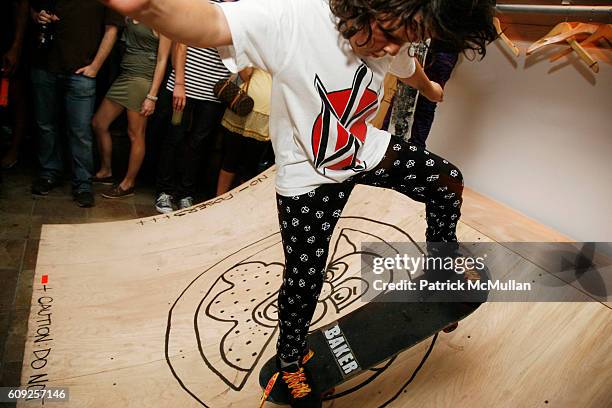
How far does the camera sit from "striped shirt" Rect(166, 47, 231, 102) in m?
3.54

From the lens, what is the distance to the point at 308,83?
1.32 m

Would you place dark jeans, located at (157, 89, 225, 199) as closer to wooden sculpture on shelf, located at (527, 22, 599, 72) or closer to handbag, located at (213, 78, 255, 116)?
handbag, located at (213, 78, 255, 116)

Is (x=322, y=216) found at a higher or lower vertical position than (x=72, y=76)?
higher

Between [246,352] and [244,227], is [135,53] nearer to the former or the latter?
[244,227]

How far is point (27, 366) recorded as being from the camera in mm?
2000

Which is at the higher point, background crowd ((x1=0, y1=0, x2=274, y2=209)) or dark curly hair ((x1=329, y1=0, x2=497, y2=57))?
dark curly hair ((x1=329, y1=0, x2=497, y2=57))

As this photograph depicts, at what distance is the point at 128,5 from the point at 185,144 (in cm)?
307

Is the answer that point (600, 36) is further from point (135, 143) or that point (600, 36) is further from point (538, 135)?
point (135, 143)

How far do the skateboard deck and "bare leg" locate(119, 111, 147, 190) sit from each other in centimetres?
270

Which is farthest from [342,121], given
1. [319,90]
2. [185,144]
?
[185,144]

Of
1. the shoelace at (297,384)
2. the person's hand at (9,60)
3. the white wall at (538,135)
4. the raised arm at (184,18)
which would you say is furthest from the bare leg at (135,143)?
the raised arm at (184,18)

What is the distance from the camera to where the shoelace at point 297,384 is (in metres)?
1.78

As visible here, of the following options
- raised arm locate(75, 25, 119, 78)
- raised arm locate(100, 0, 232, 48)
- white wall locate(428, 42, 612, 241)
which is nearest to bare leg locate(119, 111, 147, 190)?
raised arm locate(75, 25, 119, 78)

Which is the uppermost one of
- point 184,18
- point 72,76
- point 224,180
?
point 184,18
